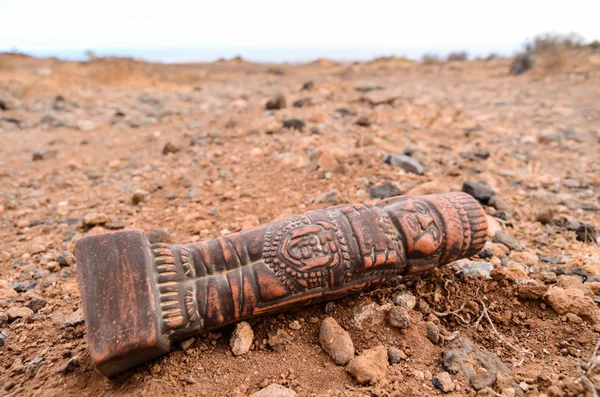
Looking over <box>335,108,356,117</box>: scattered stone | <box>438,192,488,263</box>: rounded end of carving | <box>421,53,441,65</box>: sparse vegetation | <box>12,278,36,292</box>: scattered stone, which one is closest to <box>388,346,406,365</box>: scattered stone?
<box>438,192,488,263</box>: rounded end of carving

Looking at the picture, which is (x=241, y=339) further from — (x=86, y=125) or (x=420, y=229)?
(x=86, y=125)

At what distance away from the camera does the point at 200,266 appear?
7.32ft

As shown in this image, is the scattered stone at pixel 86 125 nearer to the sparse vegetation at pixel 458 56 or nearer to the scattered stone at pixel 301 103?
the scattered stone at pixel 301 103

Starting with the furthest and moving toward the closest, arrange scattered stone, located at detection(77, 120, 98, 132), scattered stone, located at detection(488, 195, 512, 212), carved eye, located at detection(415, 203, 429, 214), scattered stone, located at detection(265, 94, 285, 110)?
scattered stone, located at detection(77, 120, 98, 132)
scattered stone, located at detection(265, 94, 285, 110)
scattered stone, located at detection(488, 195, 512, 212)
carved eye, located at detection(415, 203, 429, 214)

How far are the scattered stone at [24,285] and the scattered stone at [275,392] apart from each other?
181 cm

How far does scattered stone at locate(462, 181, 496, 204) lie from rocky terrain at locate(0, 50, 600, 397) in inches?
→ 0.5

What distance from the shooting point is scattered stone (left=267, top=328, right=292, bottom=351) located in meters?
2.20

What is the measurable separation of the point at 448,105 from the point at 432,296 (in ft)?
20.2

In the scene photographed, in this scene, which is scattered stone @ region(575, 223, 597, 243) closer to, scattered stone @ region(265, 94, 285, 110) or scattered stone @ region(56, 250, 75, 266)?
scattered stone @ region(56, 250, 75, 266)

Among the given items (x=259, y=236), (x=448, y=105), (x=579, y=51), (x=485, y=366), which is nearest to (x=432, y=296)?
(x=485, y=366)

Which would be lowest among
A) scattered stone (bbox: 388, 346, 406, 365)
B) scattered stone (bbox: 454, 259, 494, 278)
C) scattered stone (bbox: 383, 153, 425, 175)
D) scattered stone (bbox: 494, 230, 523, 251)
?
scattered stone (bbox: 388, 346, 406, 365)

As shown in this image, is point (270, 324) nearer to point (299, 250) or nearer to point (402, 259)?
point (299, 250)

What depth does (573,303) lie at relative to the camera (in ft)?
7.78

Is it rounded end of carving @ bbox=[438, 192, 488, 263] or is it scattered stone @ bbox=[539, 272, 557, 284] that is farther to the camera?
scattered stone @ bbox=[539, 272, 557, 284]
